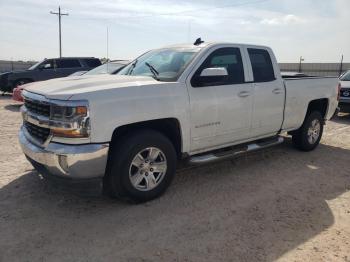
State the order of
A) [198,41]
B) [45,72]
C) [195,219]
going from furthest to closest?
[45,72] < [198,41] < [195,219]

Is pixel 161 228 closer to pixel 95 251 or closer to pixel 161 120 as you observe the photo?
pixel 95 251

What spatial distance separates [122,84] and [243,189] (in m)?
2.18

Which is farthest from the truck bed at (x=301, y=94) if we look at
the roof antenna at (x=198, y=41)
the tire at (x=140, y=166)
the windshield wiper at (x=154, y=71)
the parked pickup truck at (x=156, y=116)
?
the tire at (x=140, y=166)

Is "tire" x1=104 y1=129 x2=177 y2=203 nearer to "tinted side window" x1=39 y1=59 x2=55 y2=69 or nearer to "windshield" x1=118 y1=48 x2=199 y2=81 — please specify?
"windshield" x1=118 y1=48 x2=199 y2=81

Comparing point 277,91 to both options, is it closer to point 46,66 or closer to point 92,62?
point 92,62

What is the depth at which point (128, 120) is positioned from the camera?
398 centimetres

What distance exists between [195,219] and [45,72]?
556 inches

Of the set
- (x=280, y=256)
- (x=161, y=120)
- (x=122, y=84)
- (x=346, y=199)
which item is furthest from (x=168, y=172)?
(x=346, y=199)

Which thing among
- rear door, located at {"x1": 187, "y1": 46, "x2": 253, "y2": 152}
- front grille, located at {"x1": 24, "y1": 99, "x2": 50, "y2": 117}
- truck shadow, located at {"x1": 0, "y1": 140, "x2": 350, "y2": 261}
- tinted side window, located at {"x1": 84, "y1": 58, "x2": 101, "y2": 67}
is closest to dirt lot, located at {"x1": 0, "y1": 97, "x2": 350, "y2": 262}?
truck shadow, located at {"x1": 0, "y1": 140, "x2": 350, "y2": 261}

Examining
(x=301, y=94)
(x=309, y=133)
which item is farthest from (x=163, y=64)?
(x=309, y=133)

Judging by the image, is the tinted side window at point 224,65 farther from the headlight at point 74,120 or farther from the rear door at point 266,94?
the headlight at point 74,120

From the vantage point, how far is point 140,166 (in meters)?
4.27

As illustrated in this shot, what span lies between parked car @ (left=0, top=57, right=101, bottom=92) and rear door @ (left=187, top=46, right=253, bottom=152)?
1248 cm

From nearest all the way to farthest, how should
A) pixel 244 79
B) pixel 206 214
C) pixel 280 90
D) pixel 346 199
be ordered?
1. pixel 206 214
2. pixel 346 199
3. pixel 244 79
4. pixel 280 90
